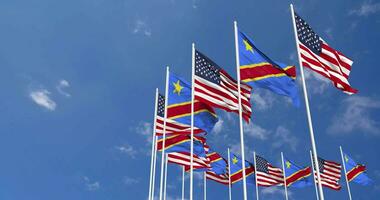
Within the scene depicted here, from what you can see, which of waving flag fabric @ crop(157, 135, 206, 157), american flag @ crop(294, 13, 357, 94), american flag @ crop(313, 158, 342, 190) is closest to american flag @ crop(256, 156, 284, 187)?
american flag @ crop(313, 158, 342, 190)

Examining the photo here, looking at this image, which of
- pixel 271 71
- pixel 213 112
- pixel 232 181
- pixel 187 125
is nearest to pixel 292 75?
pixel 271 71

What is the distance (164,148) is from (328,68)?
11.2m

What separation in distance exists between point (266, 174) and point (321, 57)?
20.6 meters

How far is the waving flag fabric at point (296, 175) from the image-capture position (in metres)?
36.0

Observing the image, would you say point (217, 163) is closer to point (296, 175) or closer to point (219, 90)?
point (296, 175)

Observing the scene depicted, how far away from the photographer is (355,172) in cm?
3869

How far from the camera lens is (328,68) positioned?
15.9 meters

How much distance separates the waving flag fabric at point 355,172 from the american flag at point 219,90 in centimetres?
2422

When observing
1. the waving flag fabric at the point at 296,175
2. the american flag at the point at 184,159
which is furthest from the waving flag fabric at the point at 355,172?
the american flag at the point at 184,159

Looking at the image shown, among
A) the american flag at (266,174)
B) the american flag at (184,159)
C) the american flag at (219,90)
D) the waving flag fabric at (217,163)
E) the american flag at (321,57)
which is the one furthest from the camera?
the american flag at (266,174)

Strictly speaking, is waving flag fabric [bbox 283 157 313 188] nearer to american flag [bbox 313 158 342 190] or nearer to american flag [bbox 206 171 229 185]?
american flag [bbox 313 158 342 190]

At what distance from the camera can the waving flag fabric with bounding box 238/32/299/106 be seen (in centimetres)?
1653

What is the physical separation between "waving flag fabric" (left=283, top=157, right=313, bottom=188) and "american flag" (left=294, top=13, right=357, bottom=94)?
21171 mm

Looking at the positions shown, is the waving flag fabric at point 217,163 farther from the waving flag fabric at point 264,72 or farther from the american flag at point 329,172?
the waving flag fabric at point 264,72
